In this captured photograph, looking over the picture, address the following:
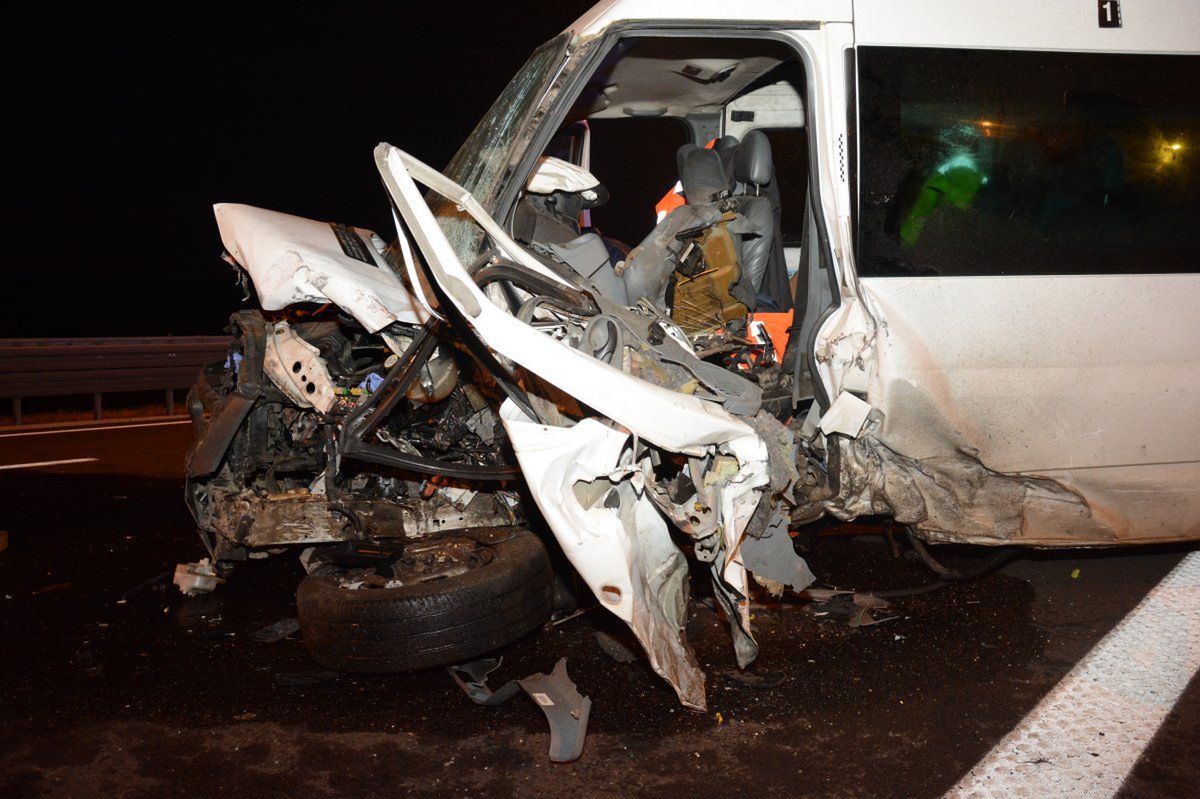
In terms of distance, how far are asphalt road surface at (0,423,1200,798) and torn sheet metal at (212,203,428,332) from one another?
1432 mm

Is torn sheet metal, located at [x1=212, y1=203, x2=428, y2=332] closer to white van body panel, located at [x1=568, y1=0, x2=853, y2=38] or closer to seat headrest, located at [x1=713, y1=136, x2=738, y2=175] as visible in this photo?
white van body panel, located at [x1=568, y1=0, x2=853, y2=38]

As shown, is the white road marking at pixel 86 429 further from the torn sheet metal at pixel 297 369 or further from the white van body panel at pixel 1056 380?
the white van body panel at pixel 1056 380

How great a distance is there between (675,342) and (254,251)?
5.61ft

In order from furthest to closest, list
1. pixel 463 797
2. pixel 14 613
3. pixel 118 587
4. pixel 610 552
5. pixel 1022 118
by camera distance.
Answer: pixel 118 587, pixel 14 613, pixel 1022 118, pixel 610 552, pixel 463 797

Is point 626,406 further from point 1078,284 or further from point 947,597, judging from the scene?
point 947,597

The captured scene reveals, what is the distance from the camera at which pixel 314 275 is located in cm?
342

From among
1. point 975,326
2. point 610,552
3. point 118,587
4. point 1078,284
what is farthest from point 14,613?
point 1078,284

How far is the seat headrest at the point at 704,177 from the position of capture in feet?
13.7

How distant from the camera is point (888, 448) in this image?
3502mm

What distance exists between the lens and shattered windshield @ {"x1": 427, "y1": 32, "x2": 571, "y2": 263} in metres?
3.31

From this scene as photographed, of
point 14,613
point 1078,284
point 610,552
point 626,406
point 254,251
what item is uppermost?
point 254,251

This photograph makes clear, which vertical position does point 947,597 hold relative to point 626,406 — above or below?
below

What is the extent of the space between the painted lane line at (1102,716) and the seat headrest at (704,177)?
251 cm

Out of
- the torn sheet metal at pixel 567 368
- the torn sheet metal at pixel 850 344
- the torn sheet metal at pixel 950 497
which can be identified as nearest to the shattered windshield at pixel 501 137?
the torn sheet metal at pixel 567 368
